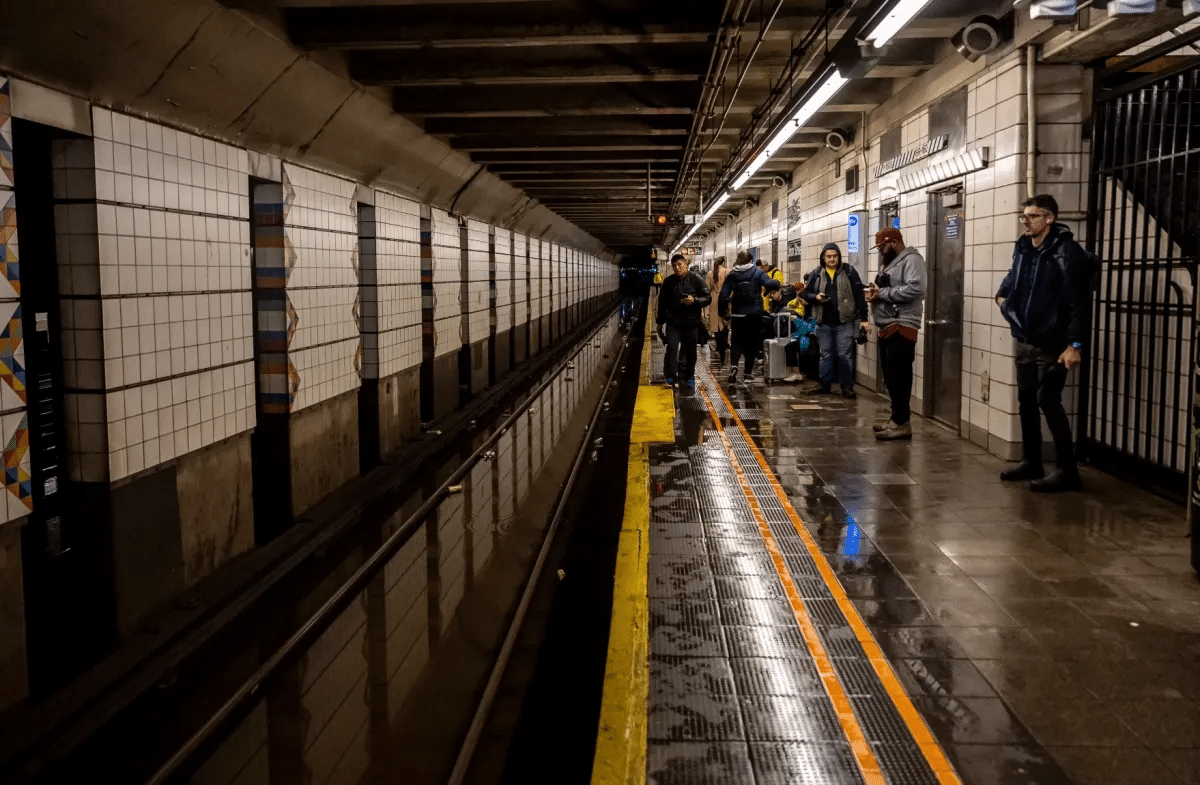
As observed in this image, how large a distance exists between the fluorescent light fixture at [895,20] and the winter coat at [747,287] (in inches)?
287

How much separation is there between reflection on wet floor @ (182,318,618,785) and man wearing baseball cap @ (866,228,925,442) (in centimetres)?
343

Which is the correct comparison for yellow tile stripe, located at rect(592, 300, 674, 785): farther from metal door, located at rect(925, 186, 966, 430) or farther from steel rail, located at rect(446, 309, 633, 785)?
metal door, located at rect(925, 186, 966, 430)

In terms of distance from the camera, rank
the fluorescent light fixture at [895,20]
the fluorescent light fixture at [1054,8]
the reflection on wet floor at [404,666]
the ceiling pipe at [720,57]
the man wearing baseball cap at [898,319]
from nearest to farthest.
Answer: the reflection on wet floor at [404,666]
the fluorescent light fixture at [895,20]
the ceiling pipe at [720,57]
the fluorescent light fixture at [1054,8]
the man wearing baseball cap at [898,319]

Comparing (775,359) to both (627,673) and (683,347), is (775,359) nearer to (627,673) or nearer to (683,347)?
(683,347)

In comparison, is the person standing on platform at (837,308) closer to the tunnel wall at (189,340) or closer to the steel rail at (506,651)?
the steel rail at (506,651)

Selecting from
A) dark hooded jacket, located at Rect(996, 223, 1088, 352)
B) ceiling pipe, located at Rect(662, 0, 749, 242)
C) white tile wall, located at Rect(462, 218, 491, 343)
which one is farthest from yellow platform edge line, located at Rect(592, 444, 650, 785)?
white tile wall, located at Rect(462, 218, 491, 343)

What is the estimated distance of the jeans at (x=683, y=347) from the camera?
13234 mm

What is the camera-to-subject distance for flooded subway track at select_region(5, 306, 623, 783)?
3.79m

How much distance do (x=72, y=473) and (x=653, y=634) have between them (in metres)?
2.85

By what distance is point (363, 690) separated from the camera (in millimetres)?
4410

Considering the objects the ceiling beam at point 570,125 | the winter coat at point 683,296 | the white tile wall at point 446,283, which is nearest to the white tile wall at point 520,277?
the white tile wall at point 446,283

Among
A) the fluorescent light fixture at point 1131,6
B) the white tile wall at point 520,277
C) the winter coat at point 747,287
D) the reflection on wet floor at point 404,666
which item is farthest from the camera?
the white tile wall at point 520,277

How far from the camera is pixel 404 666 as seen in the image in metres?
4.69

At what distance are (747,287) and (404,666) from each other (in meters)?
9.39
